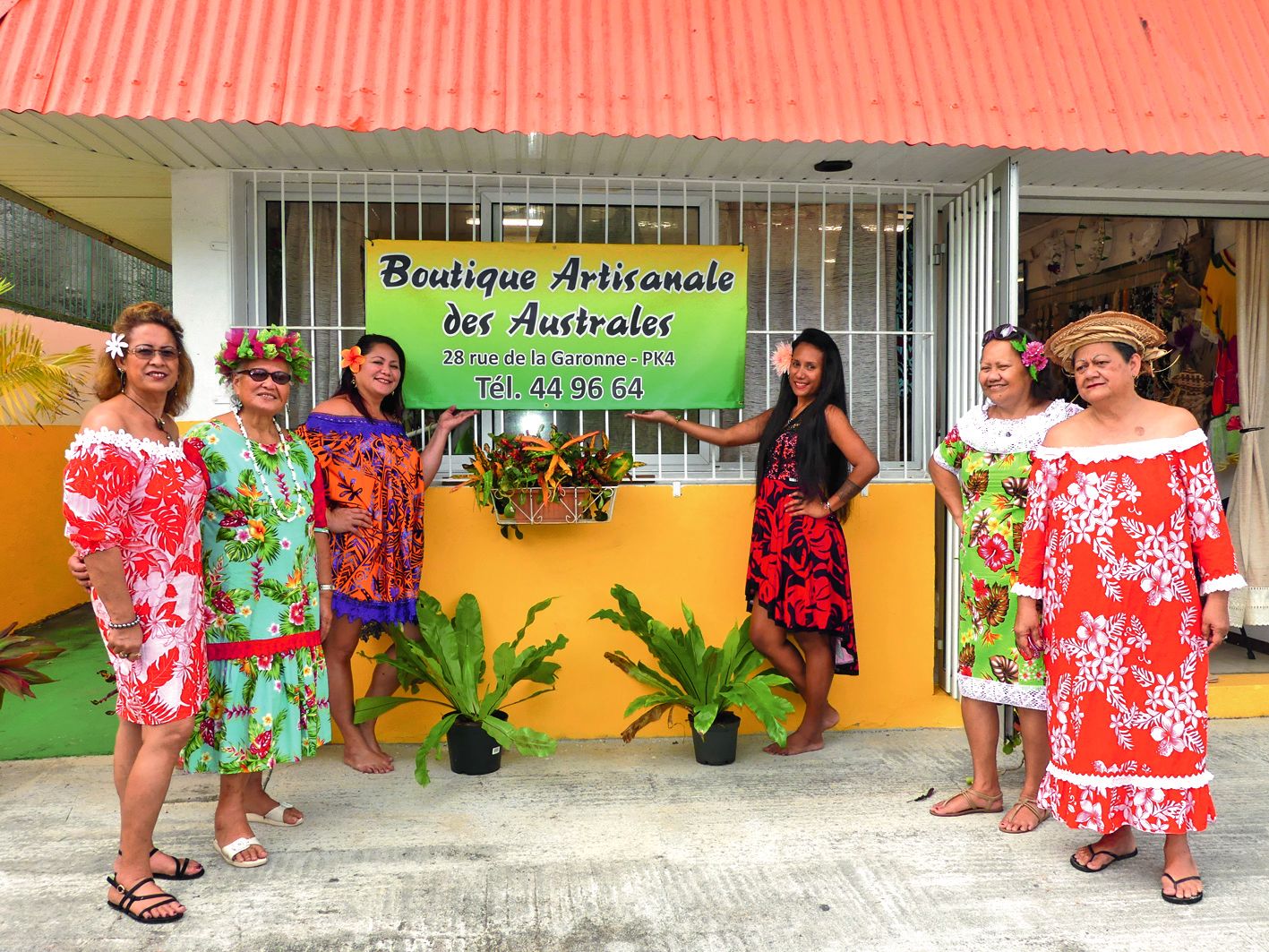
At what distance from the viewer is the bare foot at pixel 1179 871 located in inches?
126

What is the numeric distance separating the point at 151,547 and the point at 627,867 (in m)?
Result: 1.87

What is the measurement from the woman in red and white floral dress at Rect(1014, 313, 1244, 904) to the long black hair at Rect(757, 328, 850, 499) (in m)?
1.30

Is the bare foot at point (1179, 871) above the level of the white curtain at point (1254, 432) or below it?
below

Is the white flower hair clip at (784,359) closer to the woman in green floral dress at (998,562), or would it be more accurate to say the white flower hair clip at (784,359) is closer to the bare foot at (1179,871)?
the woman in green floral dress at (998,562)

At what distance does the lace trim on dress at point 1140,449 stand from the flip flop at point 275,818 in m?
3.10

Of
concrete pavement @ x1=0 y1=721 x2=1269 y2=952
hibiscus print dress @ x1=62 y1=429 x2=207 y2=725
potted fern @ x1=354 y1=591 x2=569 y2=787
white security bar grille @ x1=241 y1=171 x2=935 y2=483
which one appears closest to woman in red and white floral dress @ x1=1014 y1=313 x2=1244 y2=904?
concrete pavement @ x1=0 y1=721 x2=1269 y2=952

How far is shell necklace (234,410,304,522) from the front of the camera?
11.2 ft

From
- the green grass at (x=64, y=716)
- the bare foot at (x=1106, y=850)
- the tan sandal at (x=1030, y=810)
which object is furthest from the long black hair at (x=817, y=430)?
the green grass at (x=64, y=716)

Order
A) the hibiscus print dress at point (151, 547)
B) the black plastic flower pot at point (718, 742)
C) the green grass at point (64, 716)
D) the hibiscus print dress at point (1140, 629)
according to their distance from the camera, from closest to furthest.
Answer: the hibiscus print dress at point (151, 547) < the hibiscus print dress at point (1140, 629) < the black plastic flower pot at point (718, 742) < the green grass at point (64, 716)

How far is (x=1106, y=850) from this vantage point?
3465mm

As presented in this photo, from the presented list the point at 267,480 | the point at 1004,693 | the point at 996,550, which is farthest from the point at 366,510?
the point at 1004,693

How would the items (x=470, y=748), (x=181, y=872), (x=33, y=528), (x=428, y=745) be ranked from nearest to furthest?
1. (x=181, y=872)
2. (x=428, y=745)
3. (x=470, y=748)
4. (x=33, y=528)

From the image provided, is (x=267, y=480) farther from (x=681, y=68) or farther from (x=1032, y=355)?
(x=1032, y=355)

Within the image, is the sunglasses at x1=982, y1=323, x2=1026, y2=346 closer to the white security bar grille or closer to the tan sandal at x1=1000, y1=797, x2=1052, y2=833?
the white security bar grille
